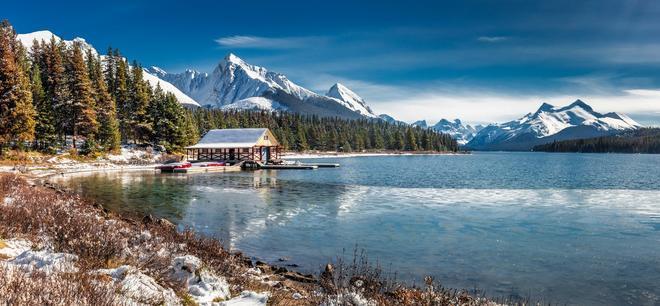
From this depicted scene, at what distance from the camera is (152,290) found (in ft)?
22.5

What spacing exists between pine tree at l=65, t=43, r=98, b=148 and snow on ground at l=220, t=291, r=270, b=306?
66507mm

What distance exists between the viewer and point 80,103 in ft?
213

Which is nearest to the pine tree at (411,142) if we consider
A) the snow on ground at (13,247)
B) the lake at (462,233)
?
the lake at (462,233)

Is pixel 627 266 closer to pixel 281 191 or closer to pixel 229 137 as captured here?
pixel 281 191

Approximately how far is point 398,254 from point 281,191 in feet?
76.5

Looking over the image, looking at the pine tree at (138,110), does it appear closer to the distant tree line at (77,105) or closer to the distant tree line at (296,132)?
the distant tree line at (77,105)

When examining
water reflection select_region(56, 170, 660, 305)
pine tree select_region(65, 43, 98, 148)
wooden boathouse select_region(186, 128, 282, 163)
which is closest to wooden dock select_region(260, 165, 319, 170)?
wooden boathouse select_region(186, 128, 282, 163)

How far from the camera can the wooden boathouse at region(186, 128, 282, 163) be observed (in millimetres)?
80438

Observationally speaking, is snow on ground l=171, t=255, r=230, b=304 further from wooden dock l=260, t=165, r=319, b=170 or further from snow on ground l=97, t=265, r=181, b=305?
wooden dock l=260, t=165, r=319, b=170

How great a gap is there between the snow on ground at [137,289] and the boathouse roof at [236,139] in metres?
71.2

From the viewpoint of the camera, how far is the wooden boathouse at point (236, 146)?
3167 inches

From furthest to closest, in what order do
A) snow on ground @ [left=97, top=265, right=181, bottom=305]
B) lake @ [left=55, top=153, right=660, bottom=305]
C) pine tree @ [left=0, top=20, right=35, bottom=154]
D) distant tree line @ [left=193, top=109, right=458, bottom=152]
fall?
distant tree line @ [left=193, top=109, right=458, bottom=152]
pine tree @ [left=0, top=20, right=35, bottom=154]
lake @ [left=55, top=153, right=660, bottom=305]
snow on ground @ [left=97, top=265, right=181, bottom=305]

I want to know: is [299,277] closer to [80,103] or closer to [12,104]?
[12,104]

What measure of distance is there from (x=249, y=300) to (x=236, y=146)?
73.3 m
